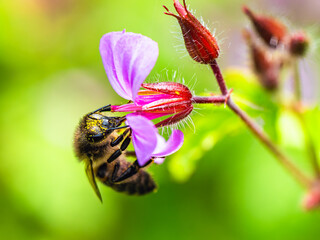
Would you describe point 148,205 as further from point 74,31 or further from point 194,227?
point 74,31

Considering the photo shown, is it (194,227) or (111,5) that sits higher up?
(111,5)

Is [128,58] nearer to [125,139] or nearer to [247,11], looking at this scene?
[125,139]

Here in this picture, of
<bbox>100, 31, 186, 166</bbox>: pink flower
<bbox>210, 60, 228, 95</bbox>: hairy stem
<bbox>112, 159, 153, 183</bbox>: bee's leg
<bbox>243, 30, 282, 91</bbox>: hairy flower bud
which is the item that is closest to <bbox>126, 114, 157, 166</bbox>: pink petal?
<bbox>100, 31, 186, 166</bbox>: pink flower

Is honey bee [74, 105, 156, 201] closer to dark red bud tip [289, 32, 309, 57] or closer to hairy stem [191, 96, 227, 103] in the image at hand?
hairy stem [191, 96, 227, 103]

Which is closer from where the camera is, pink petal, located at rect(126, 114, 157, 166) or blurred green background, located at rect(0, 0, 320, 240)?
pink petal, located at rect(126, 114, 157, 166)

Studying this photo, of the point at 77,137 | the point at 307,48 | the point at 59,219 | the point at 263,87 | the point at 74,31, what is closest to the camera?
the point at 77,137

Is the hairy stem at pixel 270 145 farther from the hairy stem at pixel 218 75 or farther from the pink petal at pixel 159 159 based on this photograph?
the pink petal at pixel 159 159

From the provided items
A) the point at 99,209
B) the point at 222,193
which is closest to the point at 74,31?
the point at 99,209

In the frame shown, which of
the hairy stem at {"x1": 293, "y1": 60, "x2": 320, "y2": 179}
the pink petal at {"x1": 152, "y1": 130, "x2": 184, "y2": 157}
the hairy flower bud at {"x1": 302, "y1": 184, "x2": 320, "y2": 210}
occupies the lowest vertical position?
the hairy flower bud at {"x1": 302, "y1": 184, "x2": 320, "y2": 210}
